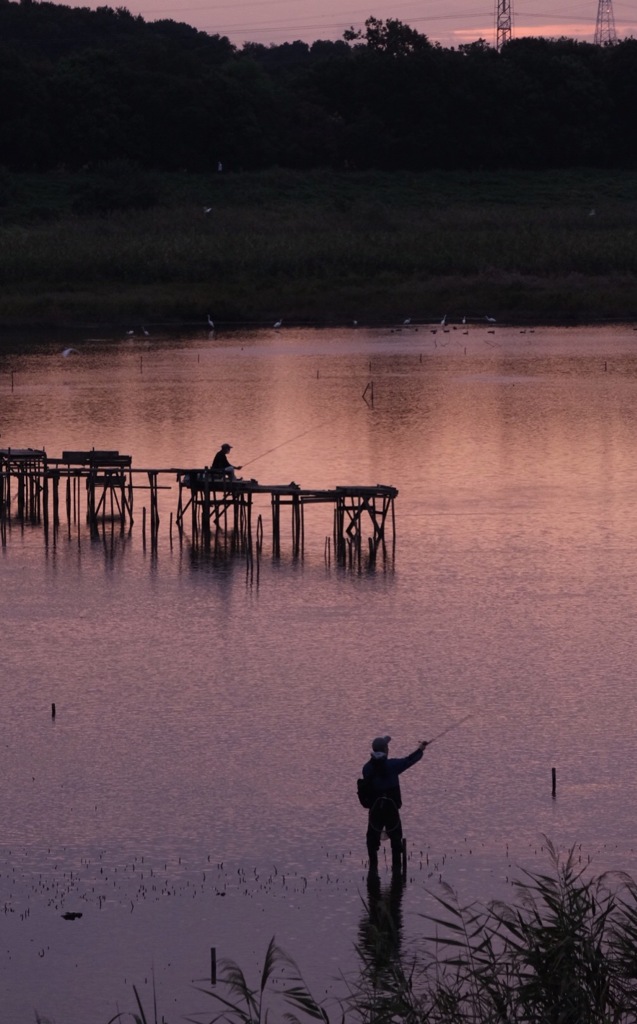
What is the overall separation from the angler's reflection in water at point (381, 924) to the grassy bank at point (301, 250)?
6843 cm

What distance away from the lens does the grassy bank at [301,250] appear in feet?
285

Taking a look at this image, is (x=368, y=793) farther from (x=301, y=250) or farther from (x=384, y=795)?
(x=301, y=250)

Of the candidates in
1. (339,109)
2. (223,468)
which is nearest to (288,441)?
(223,468)

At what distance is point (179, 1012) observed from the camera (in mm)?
14570

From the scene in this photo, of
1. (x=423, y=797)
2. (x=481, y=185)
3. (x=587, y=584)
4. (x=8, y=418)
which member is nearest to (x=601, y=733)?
(x=423, y=797)

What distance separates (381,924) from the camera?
15672 mm

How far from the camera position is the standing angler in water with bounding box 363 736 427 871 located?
1680 centimetres

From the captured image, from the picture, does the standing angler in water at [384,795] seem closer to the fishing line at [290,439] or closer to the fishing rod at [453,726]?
the fishing rod at [453,726]

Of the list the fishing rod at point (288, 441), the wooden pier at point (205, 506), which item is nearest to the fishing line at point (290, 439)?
the fishing rod at point (288, 441)

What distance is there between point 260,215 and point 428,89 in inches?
953

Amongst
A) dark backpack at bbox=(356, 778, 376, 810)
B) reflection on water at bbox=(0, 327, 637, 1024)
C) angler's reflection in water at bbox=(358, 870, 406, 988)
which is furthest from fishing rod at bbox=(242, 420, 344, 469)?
angler's reflection in water at bbox=(358, 870, 406, 988)

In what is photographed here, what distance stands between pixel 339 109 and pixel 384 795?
11454 centimetres

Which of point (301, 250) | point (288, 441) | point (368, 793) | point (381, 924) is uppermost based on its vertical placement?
point (301, 250)

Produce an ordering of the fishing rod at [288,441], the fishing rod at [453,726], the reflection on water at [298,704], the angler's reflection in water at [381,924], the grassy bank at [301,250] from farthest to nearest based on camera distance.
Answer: the grassy bank at [301,250] < the fishing rod at [288,441] < the fishing rod at [453,726] < the reflection on water at [298,704] < the angler's reflection in water at [381,924]
